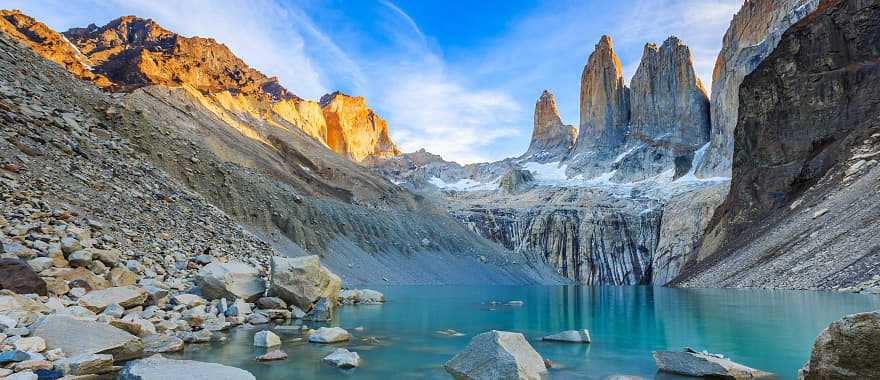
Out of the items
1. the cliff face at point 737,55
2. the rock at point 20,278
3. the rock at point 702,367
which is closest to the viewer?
the rock at point 702,367

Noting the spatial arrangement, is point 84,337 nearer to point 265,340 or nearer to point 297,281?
point 265,340

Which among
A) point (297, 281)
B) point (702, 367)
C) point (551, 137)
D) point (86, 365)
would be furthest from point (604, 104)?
point (86, 365)

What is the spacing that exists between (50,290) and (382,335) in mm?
8597

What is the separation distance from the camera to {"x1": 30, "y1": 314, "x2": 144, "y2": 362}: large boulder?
9234 millimetres

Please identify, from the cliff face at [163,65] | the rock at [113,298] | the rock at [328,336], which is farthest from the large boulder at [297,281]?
the cliff face at [163,65]

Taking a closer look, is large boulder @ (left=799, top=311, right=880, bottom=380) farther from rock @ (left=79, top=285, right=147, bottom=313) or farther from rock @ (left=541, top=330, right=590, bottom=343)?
rock @ (left=79, top=285, right=147, bottom=313)

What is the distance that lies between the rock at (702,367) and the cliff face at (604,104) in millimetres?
148904

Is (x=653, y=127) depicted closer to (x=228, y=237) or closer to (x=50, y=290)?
(x=228, y=237)

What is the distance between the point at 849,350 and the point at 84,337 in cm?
1242

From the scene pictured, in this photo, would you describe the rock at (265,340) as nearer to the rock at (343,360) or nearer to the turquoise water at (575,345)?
the turquoise water at (575,345)

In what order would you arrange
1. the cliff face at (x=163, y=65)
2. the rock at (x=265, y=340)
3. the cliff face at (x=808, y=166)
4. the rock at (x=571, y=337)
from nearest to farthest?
the rock at (x=265, y=340) → the rock at (x=571, y=337) → the cliff face at (x=808, y=166) → the cliff face at (x=163, y=65)

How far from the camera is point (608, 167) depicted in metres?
148

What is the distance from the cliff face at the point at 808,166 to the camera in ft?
120

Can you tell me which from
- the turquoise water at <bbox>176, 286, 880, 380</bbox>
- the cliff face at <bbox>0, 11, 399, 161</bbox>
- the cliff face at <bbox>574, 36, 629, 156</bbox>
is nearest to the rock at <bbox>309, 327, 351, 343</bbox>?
the turquoise water at <bbox>176, 286, 880, 380</bbox>
